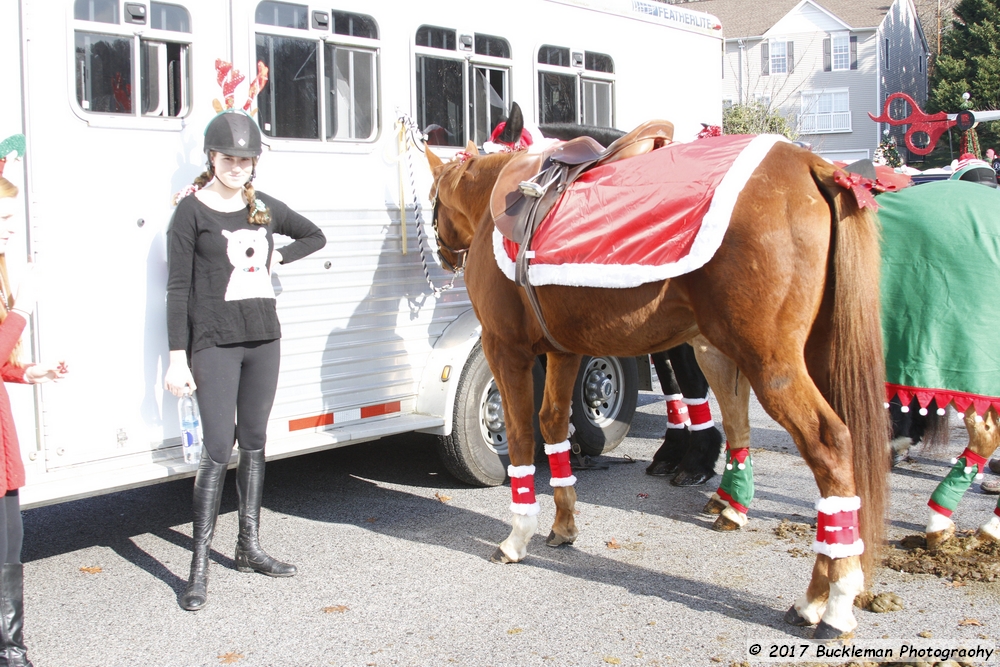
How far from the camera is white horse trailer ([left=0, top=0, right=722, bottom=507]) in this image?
4.06 m

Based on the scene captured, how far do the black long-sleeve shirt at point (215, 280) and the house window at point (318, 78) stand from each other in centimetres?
94

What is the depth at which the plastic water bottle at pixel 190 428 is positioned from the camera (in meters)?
4.20

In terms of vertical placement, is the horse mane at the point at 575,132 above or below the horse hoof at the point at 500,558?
above

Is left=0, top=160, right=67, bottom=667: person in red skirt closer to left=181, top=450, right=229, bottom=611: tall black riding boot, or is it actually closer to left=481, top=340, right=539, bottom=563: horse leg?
left=181, top=450, right=229, bottom=611: tall black riding boot

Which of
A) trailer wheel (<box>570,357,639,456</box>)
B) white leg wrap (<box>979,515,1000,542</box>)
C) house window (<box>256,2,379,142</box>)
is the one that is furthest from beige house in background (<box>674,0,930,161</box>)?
white leg wrap (<box>979,515,1000,542</box>)

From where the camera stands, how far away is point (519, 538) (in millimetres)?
4531

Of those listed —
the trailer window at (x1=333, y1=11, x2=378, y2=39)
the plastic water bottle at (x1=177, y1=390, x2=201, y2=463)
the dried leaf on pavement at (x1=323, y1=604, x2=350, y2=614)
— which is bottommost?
the dried leaf on pavement at (x1=323, y1=604, x2=350, y2=614)

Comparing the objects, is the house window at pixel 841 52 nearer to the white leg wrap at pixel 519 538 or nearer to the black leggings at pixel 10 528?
the white leg wrap at pixel 519 538

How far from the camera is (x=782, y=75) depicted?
134ft

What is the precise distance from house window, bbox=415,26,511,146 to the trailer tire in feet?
4.63

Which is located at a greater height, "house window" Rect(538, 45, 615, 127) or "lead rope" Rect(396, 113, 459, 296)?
"house window" Rect(538, 45, 615, 127)

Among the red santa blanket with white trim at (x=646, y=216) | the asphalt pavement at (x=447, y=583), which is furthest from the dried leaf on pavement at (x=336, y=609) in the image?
the red santa blanket with white trim at (x=646, y=216)

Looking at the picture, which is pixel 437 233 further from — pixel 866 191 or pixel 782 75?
pixel 782 75

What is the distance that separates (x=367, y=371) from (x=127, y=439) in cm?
Answer: 144
